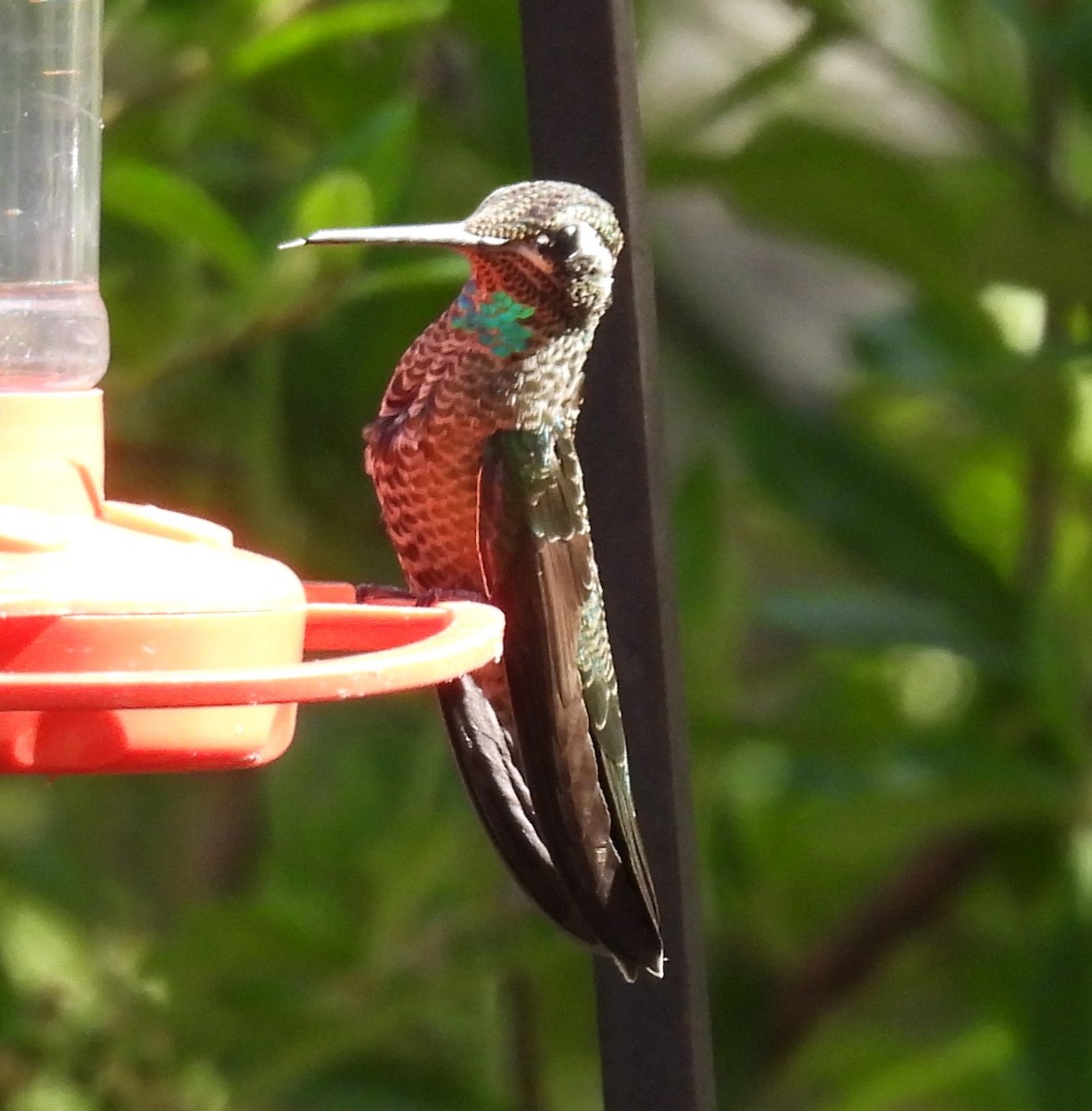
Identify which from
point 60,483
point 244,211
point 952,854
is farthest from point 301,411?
point 60,483

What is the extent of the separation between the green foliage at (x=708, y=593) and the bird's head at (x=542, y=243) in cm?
61

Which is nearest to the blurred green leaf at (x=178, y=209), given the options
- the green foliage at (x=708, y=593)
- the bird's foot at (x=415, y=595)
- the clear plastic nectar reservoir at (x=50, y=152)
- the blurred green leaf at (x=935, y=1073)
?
the green foliage at (x=708, y=593)

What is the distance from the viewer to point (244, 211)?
3.71 m

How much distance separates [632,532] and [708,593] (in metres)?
1.62

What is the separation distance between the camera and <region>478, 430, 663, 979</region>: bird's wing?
61.5 inches

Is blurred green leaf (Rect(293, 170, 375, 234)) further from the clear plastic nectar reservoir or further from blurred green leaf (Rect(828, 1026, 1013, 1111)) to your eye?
blurred green leaf (Rect(828, 1026, 1013, 1111))

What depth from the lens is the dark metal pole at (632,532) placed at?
5.07 ft

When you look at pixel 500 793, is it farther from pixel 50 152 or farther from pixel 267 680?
pixel 50 152

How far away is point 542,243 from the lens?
1646 millimetres

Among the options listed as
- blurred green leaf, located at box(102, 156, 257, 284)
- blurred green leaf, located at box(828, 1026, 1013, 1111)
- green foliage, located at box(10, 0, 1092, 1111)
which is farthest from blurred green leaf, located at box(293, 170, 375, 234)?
blurred green leaf, located at box(828, 1026, 1013, 1111)

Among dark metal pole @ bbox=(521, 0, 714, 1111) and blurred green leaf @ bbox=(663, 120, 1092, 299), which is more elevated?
blurred green leaf @ bbox=(663, 120, 1092, 299)

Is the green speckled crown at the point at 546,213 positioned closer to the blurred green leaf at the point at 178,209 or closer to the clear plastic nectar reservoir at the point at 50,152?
the clear plastic nectar reservoir at the point at 50,152

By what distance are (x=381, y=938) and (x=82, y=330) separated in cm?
158

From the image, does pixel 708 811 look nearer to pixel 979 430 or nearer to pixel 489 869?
pixel 489 869
